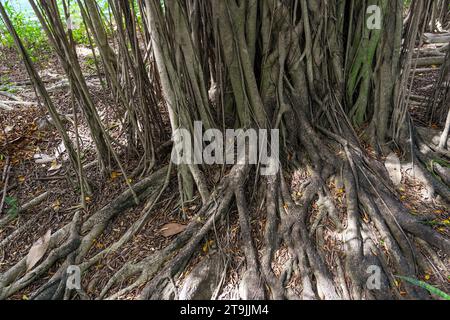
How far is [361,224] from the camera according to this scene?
198 cm

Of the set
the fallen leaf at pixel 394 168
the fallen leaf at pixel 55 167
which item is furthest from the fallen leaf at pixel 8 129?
the fallen leaf at pixel 394 168

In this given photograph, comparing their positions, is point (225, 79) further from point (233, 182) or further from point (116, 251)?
point (116, 251)

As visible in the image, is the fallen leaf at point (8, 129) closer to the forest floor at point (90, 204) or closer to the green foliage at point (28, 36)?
the forest floor at point (90, 204)

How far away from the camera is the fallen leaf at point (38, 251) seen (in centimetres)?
217

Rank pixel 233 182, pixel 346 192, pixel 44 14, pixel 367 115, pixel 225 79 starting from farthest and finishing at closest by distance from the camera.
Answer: pixel 367 115 → pixel 225 79 → pixel 233 182 → pixel 346 192 → pixel 44 14

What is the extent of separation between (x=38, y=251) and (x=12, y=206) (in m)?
0.56

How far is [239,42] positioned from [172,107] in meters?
0.61

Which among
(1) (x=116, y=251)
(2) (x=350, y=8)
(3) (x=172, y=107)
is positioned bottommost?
(1) (x=116, y=251)

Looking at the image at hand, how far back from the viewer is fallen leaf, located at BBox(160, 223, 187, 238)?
220cm

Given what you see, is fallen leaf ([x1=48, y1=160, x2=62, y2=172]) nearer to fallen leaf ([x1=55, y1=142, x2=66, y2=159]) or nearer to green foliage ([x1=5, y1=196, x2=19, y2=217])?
fallen leaf ([x1=55, y1=142, x2=66, y2=159])

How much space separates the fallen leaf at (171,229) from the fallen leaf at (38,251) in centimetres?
79

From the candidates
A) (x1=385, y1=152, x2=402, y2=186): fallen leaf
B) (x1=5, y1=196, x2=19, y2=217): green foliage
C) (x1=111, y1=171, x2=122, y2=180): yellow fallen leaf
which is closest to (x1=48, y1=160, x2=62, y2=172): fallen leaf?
(x1=5, y1=196, x2=19, y2=217): green foliage

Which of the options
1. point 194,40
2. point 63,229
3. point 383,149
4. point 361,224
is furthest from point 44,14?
point 383,149

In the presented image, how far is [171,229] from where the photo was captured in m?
2.23
